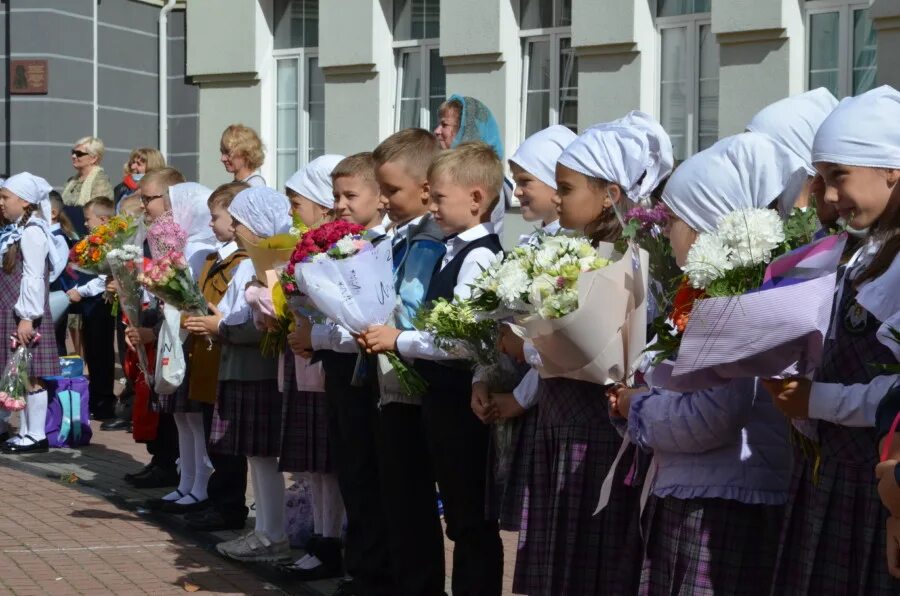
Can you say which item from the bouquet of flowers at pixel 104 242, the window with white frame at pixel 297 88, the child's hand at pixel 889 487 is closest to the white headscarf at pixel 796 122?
the child's hand at pixel 889 487

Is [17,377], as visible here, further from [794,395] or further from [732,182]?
[794,395]

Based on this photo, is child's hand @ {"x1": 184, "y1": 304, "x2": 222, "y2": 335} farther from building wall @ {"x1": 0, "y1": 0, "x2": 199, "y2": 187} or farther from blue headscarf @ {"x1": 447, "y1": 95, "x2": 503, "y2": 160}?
building wall @ {"x1": 0, "y1": 0, "x2": 199, "y2": 187}

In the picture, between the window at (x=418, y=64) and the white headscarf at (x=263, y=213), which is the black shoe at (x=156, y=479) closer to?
the white headscarf at (x=263, y=213)

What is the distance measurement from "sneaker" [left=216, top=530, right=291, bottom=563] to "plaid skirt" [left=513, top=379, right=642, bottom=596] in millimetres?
2848

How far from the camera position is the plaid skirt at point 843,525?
3.77m

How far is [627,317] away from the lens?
458cm

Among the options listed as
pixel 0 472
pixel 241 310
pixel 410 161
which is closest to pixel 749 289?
pixel 410 161

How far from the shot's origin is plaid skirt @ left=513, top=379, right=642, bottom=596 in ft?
15.9

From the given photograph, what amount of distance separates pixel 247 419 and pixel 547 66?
6.63m

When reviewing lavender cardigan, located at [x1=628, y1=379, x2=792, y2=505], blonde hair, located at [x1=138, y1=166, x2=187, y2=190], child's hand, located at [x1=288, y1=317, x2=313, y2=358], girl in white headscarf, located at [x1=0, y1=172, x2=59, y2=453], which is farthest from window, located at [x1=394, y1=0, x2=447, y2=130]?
lavender cardigan, located at [x1=628, y1=379, x2=792, y2=505]

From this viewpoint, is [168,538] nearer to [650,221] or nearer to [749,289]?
[650,221]

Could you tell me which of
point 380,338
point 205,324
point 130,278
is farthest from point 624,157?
point 130,278

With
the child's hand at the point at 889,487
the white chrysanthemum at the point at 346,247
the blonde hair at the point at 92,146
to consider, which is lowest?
the child's hand at the point at 889,487

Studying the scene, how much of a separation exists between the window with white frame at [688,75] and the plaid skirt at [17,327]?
16.6 ft
